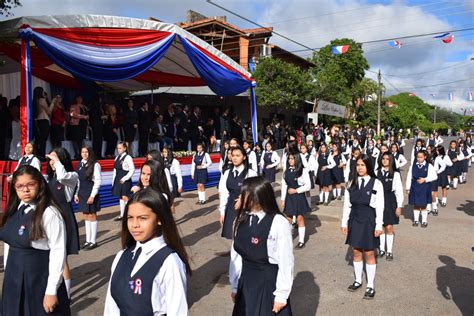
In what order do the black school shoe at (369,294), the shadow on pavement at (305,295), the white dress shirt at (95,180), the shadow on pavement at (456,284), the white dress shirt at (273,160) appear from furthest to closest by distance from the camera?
the white dress shirt at (273,160) → the white dress shirt at (95,180) → the black school shoe at (369,294) → the shadow on pavement at (456,284) → the shadow on pavement at (305,295)

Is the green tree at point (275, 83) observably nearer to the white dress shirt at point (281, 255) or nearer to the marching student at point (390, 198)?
the marching student at point (390, 198)

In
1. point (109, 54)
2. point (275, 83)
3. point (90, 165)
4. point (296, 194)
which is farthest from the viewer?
point (275, 83)

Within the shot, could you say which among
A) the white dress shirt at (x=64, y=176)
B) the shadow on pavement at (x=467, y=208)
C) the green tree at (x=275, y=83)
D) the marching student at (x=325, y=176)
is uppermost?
the green tree at (x=275, y=83)

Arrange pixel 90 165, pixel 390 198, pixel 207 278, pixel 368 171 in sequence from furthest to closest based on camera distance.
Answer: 1. pixel 90 165
2. pixel 390 198
3. pixel 207 278
4. pixel 368 171

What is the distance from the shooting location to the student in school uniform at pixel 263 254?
302cm

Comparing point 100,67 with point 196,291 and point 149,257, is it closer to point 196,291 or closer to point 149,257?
point 196,291

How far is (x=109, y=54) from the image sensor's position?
31.0ft

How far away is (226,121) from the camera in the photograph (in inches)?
667

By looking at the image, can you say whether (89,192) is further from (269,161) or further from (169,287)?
(269,161)

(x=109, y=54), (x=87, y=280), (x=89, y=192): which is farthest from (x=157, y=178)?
(x=109, y=54)

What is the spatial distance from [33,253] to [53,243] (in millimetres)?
181

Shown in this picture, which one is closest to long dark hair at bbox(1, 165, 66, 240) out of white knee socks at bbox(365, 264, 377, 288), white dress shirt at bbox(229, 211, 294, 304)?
white dress shirt at bbox(229, 211, 294, 304)

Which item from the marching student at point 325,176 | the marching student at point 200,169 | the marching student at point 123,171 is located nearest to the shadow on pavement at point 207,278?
the marching student at point 123,171

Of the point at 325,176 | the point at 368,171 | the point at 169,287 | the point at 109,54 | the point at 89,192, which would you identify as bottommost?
the point at 325,176
